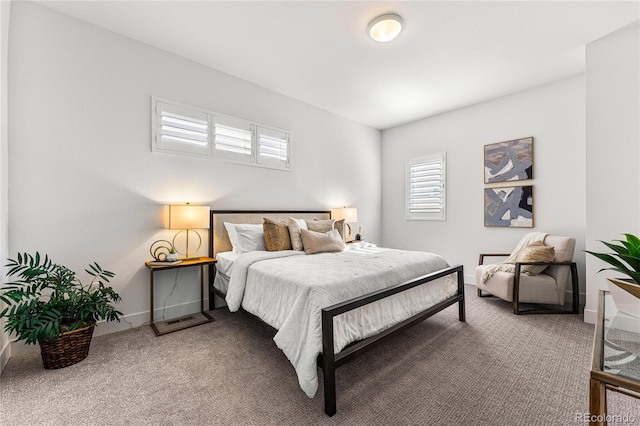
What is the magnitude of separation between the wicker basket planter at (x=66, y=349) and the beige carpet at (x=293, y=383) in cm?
6

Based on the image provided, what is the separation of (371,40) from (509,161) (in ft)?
9.07

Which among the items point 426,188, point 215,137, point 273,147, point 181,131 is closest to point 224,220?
point 215,137

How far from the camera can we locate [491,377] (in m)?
1.96

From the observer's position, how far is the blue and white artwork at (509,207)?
388 centimetres

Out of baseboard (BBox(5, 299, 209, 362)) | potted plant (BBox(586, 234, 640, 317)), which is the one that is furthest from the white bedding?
potted plant (BBox(586, 234, 640, 317))

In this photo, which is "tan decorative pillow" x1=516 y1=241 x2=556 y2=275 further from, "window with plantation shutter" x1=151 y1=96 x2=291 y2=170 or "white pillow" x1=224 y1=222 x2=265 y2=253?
"window with plantation shutter" x1=151 y1=96 x2=291 y2=170

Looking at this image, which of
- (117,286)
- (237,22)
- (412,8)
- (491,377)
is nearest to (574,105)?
(412,8)

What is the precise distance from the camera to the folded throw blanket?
11.3ft

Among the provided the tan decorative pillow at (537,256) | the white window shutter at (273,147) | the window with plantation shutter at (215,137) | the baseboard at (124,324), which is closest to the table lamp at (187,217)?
the window with plantation shutter at (215,137)

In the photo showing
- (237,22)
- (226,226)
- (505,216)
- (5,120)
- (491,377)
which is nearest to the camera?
(491,377)

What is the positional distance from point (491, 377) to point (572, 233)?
272cm

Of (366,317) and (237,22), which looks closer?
(366,317)

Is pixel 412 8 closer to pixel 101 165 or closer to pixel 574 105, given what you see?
pixel 574 105

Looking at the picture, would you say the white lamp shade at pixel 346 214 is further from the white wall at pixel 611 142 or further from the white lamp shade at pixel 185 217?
the white wall at pixel 611 142
